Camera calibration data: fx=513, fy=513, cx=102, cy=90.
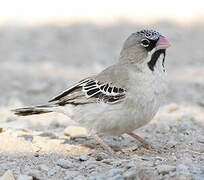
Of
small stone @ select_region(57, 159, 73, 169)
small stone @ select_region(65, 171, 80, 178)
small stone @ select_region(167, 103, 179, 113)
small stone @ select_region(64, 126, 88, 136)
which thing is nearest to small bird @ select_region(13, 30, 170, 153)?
small stone @ select_region(64, 126, 88, 136)

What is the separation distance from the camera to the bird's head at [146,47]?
6371 millimetres

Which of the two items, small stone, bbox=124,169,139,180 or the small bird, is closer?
small stone, bbox=124,169,139,180

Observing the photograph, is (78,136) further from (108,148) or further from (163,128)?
(163,128)

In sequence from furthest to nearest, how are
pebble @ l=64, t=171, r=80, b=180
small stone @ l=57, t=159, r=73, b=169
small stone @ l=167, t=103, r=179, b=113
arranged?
1. small stone @ l=167, t=103, r=179, b=113
2. small stone @ l=57, t=159, r=73, b=169
3. pebble @ l=64, t=171, r=80, b=180

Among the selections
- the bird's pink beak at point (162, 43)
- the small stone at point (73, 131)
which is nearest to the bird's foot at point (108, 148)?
the small stone at point (73, 131)

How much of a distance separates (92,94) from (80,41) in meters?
7.22

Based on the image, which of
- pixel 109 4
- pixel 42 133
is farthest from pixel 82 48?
pixel 42 133

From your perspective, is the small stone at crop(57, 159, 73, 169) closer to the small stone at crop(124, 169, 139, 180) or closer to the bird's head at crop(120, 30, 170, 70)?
the small stone at crop(124, 169, 139, 180)

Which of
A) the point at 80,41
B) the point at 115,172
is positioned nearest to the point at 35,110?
the point at 115,172

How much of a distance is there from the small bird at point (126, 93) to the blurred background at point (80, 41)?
3.23 m

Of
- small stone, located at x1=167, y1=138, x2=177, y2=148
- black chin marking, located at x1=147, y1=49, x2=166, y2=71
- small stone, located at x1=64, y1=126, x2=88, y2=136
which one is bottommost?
small stone, located at x1=64, y1=126, x2=88, y2=136

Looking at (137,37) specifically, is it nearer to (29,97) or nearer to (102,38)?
(29,97)

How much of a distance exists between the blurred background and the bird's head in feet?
10.6

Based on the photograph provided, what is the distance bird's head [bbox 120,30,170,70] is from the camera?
6371 mm
